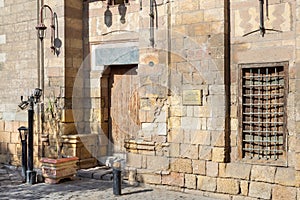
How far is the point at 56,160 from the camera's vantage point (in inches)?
281

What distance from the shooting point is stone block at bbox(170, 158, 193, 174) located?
6.40 metres

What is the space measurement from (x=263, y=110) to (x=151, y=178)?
211 cm

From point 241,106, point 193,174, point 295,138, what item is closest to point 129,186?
point 193,174

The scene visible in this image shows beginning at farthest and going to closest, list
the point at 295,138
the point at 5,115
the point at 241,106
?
the point at 5,115 < the point at 241,106 < the point at 295,138

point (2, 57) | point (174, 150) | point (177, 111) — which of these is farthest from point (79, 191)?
point (2, 57)

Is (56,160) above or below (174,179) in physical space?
above

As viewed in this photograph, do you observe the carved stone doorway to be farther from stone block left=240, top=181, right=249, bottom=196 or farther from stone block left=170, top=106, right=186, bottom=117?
stone block left=240, top=181, right=249, bottom=196

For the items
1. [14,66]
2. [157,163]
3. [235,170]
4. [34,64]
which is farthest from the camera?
[14,66]

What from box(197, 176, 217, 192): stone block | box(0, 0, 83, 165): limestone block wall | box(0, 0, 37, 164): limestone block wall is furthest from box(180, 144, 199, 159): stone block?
box(0, 0, 37, 164): limestone block wall

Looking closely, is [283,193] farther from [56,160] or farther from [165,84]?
[56,160]

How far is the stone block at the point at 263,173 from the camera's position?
571 cm

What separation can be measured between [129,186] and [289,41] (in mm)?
3360

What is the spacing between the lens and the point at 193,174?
636 cm

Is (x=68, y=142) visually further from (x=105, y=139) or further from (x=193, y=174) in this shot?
(x=193, y=174)
